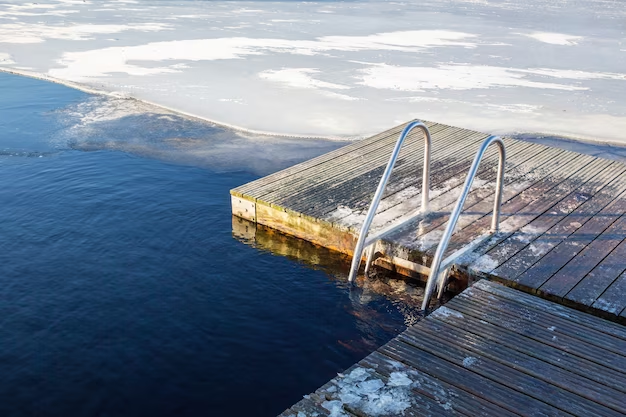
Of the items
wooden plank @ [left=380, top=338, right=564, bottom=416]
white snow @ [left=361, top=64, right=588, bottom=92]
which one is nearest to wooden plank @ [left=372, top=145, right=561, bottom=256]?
wooden plank @ [left=380, top=338, right=564, bottom=416]

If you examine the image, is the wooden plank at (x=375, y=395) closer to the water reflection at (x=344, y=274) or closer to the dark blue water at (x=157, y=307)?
the dark blue water at (x=157, y=307)

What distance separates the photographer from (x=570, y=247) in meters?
7.02

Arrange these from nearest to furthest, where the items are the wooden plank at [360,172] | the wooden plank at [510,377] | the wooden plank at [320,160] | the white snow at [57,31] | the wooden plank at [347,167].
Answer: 1. the wooden plank at [510,377]
2. the wooden plank at [360,172]
3. the wooden plank at [347,167]
4. the wooden plank at [320,160]
5. the white snow at [57,31]

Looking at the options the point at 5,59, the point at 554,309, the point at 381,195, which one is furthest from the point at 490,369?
the point at 5,59

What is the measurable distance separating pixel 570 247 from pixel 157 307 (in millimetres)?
4545

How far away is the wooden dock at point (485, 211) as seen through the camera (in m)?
6.48

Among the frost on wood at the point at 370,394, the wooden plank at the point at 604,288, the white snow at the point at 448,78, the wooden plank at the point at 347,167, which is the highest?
the white snow at the point at 448,78

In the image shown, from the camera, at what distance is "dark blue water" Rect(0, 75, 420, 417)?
5391mm

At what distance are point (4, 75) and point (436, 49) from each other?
12602 millimetres

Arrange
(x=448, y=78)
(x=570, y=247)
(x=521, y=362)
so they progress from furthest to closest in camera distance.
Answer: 1. (x=448, y=78)
2. (x=570, y=247)
3. (x=521, y=362)

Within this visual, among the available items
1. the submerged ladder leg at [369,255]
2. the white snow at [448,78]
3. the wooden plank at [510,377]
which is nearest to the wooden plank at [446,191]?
the submerged ladder leg at [369,255]

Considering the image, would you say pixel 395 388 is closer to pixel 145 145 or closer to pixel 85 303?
pixel 85 303

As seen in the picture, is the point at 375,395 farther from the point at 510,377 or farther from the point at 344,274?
the point at 344,274

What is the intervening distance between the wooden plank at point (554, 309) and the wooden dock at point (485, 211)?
0.18 m
